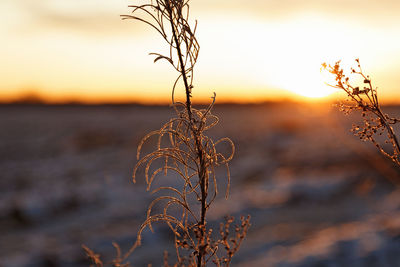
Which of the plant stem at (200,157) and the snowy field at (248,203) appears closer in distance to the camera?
the plant stem at (200,157)

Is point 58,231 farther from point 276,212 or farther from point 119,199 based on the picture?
point 276,212

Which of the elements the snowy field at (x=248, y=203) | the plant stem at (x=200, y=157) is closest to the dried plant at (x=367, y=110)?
the plant stem at (x=200, y=157)

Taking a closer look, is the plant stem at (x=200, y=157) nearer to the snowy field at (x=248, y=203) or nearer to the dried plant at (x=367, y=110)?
the dried plant at (x=367, y=110)

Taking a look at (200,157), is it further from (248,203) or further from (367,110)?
(248,203)

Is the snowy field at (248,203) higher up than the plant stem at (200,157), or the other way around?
the plant stem at (200,157)

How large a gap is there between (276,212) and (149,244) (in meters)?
5.37

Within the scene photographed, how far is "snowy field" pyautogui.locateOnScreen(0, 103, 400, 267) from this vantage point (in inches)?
489

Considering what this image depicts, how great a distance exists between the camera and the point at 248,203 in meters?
17.5

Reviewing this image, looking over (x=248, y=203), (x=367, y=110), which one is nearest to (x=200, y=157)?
(x=367, y=110)

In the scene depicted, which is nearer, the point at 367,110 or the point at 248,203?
the point at 367,110

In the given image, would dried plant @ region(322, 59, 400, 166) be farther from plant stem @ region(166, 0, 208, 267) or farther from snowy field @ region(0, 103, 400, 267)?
snowy field @ region(0, 103, 400, 267)

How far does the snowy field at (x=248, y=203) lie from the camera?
40.8 feet

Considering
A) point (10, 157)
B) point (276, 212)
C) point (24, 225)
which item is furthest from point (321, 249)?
point (10, 157)

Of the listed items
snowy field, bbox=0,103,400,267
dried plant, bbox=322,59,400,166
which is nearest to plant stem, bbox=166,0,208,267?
dried plant, bbox=322,59,400,166
